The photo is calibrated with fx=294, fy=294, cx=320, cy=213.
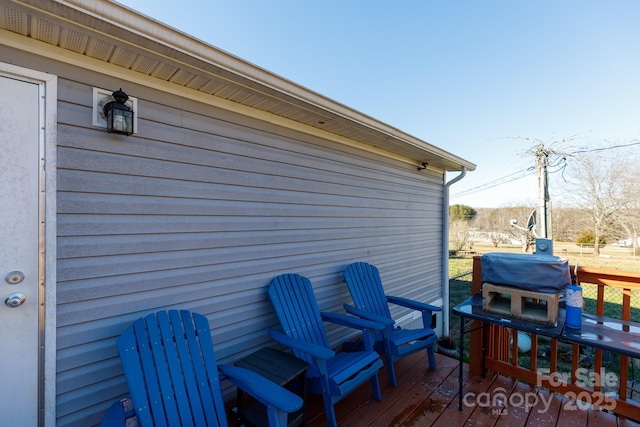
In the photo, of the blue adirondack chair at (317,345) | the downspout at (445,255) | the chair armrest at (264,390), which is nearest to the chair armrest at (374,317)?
the blue adirondack chair at (317,345)

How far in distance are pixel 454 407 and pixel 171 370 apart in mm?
2065

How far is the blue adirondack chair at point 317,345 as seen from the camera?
A: 196 centimetres

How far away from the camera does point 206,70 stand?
179 cm

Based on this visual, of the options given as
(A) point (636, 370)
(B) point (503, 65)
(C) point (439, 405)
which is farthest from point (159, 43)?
(B) point (503, 65)

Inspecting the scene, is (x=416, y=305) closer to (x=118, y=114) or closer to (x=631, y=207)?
(x=118, y=114)

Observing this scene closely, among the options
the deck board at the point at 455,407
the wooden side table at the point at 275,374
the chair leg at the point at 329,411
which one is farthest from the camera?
the deck board at the point at 455,407

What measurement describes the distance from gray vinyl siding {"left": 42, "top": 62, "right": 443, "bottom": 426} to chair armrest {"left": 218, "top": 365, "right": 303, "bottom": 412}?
21.9 inches

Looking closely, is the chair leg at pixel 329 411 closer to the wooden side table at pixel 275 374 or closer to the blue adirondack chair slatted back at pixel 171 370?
the wooden side table at pixel 275 374

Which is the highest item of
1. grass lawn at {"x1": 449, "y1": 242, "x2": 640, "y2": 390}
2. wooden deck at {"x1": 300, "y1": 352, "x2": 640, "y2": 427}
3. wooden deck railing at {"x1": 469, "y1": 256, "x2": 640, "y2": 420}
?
wooden deck railing at {"x1": 469, "y1": 256, "x2": 640, "y2": 420}

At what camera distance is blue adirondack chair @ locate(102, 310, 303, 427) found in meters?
1.49

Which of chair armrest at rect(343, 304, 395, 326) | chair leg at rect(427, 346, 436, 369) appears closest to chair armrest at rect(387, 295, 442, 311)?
chair leg at rect(427, 346, 436, 369)

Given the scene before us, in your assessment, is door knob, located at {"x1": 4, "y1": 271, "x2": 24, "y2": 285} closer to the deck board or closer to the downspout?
the deck board

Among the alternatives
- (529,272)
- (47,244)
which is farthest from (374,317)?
(47,244)

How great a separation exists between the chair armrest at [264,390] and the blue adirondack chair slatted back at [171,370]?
0.49 feet
